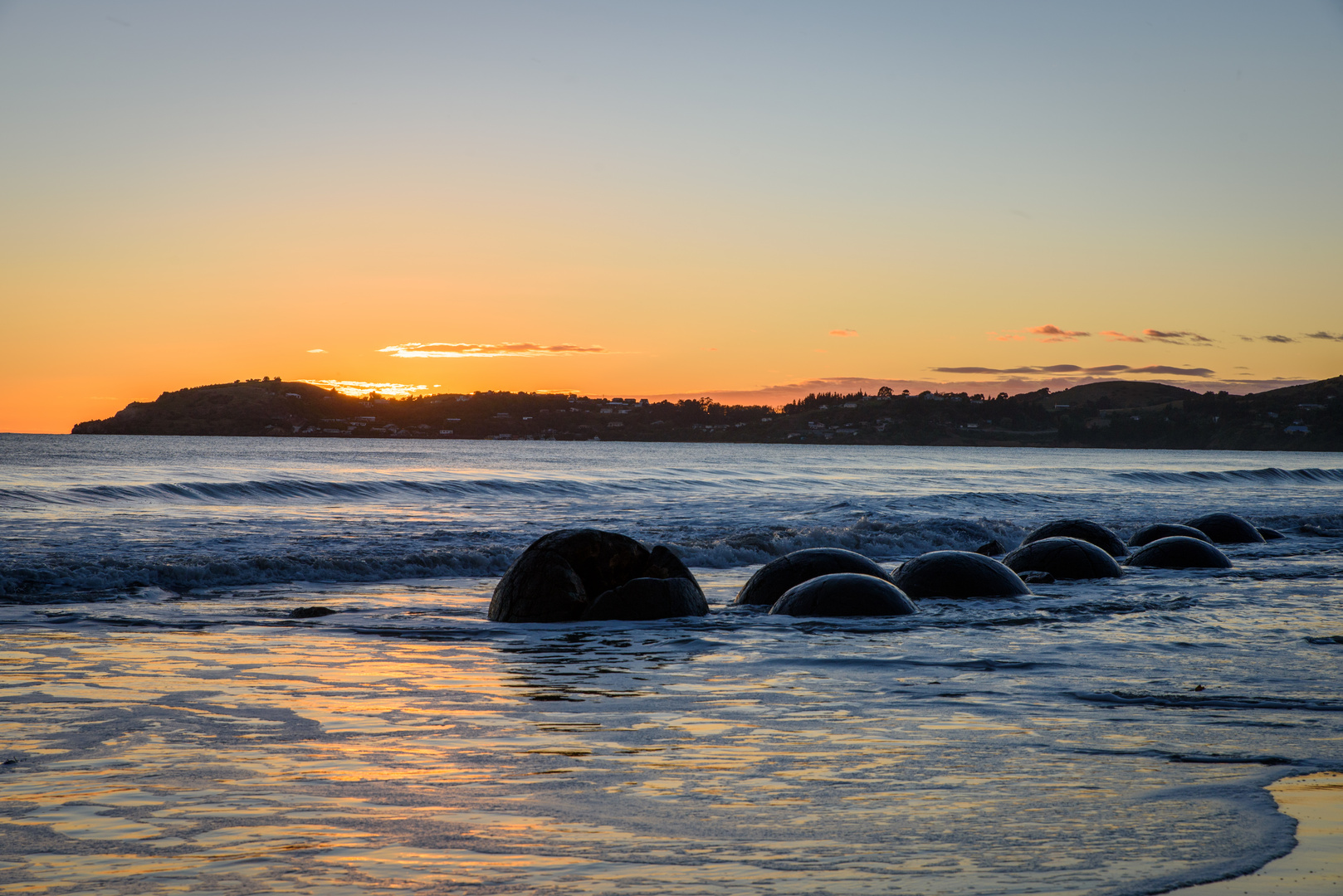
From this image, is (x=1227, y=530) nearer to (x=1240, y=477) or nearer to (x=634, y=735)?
(x=634, y=735)

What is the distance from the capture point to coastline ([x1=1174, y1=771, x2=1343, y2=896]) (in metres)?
3.65

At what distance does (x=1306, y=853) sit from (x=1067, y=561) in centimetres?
1147

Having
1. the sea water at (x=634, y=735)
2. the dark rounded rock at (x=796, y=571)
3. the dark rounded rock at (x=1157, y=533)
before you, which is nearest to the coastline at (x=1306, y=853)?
the sea water at (x=634, y=735)

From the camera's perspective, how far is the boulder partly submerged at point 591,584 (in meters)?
10.8

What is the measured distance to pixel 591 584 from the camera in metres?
11.1

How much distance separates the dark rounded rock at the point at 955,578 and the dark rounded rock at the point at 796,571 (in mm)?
597

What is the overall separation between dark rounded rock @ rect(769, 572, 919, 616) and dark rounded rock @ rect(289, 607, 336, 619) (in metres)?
4.67

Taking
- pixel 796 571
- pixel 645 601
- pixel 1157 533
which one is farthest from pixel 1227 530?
pixel 645 601

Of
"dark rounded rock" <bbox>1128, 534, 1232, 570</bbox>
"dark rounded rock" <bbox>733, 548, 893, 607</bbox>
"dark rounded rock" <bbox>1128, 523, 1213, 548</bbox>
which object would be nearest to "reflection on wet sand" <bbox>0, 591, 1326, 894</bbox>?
"dark rounded rock" <bbox>733, 548, 893, 607</bbox>

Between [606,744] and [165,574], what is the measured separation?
10436 millimetres

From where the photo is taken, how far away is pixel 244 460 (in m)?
54.1

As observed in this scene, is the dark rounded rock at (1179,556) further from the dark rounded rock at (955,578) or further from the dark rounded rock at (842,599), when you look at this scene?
the dark rounded rock at (842,599)

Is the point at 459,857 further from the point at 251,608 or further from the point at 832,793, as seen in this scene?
the point at 251,608

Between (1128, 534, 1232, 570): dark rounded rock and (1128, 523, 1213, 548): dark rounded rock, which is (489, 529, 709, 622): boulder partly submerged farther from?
(1128, 523, 1213, 548): dark rounded rock
